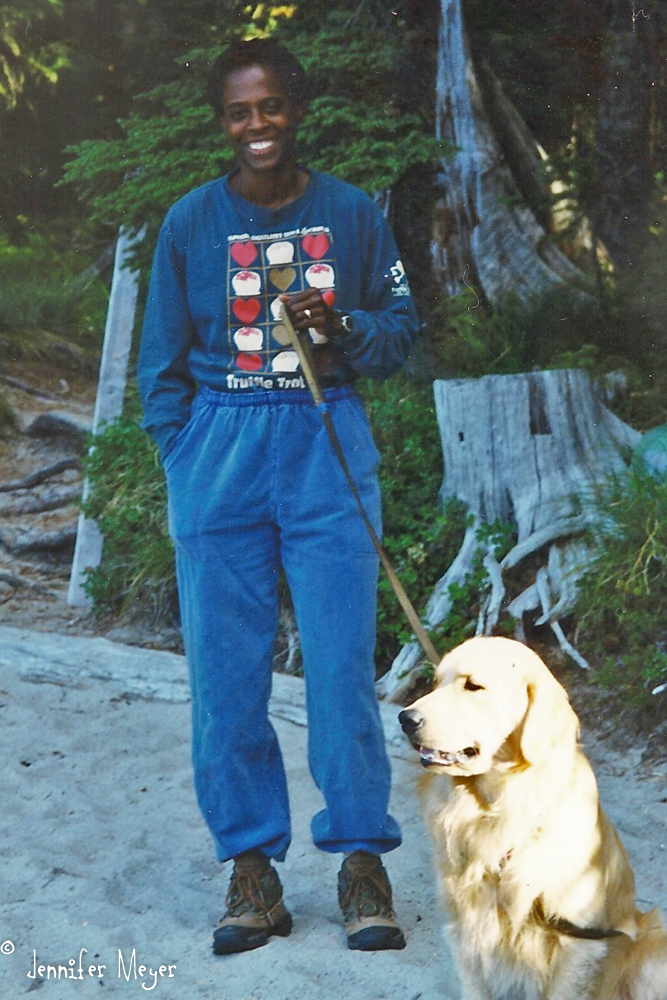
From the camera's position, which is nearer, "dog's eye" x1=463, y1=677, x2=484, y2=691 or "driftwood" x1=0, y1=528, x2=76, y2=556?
"dog's eye" x1=463, y1=677, x2=484, y2=691

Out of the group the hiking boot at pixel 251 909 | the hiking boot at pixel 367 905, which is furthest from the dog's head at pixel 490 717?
the hiking boot at pixel 251 909

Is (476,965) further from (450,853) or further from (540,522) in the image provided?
(540,522)

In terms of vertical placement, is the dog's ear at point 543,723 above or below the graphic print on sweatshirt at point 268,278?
below

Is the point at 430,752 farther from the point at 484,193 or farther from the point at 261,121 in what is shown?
the point at 484,193

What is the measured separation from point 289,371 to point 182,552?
0.52 meters

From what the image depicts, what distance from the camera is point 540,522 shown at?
11.4ft

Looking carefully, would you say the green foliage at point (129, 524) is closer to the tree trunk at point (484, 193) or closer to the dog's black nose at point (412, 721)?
the tree trunk at point (484, 193)

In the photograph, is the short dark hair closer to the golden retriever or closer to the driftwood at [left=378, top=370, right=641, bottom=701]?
the driftwood at [left=378, top=370, right=641, bottom=701]

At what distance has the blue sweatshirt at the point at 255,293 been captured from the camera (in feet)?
9.18

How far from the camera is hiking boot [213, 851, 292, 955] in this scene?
2.70 meters

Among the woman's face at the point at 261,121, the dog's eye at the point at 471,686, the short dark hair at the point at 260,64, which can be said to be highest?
the short dark hair at the point at 260,64

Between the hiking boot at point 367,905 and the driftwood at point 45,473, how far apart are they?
1618 millimetres

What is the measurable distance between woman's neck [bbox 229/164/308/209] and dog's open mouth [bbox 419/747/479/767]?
1.45 m

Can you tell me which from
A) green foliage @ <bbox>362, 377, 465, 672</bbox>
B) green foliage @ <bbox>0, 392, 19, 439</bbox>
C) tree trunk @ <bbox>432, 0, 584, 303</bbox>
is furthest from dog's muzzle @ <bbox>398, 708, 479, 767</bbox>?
green foliage @ <bbox>0, 392, 19, 439</bbox>
